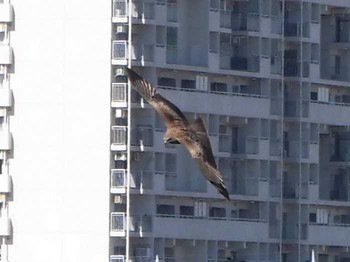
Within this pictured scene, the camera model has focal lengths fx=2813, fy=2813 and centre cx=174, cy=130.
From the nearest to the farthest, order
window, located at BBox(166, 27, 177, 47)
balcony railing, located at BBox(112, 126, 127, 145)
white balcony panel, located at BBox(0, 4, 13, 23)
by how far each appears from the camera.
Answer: white balcony panel, located at BBox(0, 4, 13, 23) < balcony railing, located at BBox(112, 126, 127, 145) < window, located at BBox(166, 27, 177, 47)

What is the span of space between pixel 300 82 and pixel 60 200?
11533mm

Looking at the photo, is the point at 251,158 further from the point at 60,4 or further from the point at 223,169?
the point at 60,4

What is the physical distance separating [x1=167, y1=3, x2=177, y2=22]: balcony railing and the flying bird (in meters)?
44.9

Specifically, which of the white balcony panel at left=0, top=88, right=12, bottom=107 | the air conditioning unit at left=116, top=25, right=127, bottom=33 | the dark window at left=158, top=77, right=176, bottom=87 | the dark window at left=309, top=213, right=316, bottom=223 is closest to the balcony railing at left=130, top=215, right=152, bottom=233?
the dark window at left=158, top=77, right=176, bottom=87

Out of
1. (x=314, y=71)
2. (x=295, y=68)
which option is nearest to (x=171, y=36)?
(x=295, y=68)

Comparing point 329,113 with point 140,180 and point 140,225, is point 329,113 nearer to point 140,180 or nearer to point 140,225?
point 140,180

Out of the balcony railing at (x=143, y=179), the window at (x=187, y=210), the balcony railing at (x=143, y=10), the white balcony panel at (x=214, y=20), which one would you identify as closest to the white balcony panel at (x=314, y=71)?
the white balcony panel at (x=214, y=20)

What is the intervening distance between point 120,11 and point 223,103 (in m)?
5.58

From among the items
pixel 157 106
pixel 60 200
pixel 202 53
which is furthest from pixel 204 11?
pixel 157 106

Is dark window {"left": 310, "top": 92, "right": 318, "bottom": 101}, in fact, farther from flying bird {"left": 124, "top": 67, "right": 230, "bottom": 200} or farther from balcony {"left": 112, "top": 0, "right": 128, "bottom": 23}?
flying bird {"left": 124, "top": 67, "right": 230, "bottom": 200}

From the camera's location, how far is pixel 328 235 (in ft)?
331

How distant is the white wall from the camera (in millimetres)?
92000

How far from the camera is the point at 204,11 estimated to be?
9531cm

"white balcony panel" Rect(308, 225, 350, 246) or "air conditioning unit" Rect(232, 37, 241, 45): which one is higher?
"air conditioning unit" Rect(232, 37, 241, 45)
